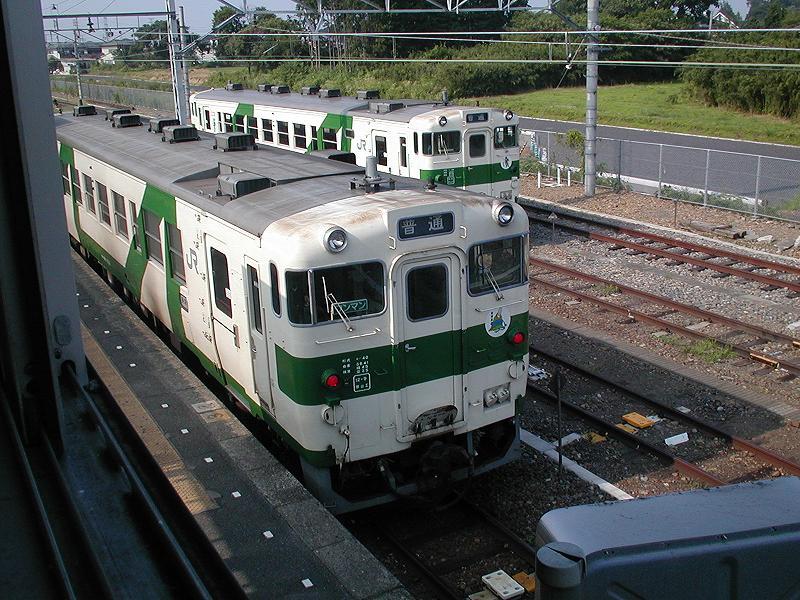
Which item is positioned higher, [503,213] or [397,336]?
[503,213]

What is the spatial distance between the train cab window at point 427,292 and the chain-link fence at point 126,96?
4368 cm

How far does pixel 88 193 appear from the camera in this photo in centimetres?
1431

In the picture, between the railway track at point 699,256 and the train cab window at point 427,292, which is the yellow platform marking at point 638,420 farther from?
the railway track at point 699,256

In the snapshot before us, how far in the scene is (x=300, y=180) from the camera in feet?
29.2

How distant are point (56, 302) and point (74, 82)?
2862 inches

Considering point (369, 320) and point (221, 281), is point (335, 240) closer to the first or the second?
point (369, 320)

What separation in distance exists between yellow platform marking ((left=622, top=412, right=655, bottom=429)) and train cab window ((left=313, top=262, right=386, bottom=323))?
4052 millimetres

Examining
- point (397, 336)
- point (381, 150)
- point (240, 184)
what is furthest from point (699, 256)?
point (397, 336)

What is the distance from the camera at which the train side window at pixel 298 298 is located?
684 centimetres

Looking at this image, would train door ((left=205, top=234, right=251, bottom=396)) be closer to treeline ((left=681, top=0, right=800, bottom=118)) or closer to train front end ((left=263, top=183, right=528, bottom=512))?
train front end ((left=263, top=183, right=528, bottom=512))

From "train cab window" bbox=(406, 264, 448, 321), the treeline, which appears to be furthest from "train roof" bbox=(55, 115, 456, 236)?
the treeline

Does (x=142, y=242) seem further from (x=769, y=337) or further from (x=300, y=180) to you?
(x=769, y=337)

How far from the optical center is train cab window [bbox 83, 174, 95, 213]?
14.0 m

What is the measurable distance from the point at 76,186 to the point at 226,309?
8220mm
